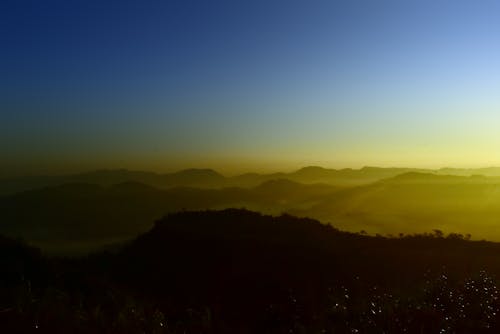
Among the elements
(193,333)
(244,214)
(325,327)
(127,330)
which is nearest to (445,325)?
(325,327)

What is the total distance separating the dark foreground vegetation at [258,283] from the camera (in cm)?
1289

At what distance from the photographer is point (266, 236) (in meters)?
29.4

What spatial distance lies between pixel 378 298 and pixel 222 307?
450 centimetres

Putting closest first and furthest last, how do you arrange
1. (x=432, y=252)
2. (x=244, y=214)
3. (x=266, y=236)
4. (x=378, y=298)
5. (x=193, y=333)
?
(x=193, y=333) → (x=378, y=298) → (x=432, y=252) → (x=266, y=236) → (x=244, y=214)

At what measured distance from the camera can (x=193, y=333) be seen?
12641 millimetres

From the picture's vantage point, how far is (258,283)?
20.3 m

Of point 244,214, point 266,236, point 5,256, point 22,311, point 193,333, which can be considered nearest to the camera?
point 22,311

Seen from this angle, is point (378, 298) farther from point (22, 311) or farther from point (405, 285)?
point (22, 311)

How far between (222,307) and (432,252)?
12.5 meters

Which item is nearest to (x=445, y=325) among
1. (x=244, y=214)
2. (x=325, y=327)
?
(x=325, y=327)

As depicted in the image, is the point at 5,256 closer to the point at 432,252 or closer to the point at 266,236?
the point at 266,236

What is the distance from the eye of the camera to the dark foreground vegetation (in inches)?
508

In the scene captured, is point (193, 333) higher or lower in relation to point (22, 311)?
lower

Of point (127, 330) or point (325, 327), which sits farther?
point (325, 327)
